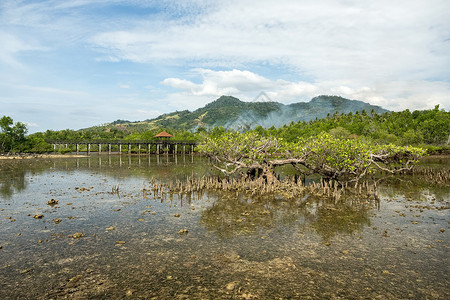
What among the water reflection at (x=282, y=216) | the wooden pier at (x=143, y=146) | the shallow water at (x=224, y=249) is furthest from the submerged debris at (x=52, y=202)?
the wooden pier at (x=143, y=146)

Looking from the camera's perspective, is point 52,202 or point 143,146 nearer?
point 52,202

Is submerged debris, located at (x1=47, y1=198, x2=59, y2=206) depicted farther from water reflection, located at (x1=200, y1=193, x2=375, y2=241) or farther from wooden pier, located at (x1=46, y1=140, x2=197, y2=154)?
wooden pier, located at (x1=46, y1=140, x2=197, y2=154)

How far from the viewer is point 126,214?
1892 centimetres

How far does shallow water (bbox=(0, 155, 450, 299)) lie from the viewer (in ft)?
31.7

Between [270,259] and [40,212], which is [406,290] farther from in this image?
[40,212]

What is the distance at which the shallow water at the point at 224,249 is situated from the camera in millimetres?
9664

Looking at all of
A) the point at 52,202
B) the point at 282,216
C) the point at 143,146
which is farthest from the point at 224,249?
the point at 143,146

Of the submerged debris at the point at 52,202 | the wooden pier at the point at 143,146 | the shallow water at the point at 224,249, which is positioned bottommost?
the shallow water at the point at 224,249

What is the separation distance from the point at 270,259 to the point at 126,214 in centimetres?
1142

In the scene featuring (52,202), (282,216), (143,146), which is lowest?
(282,216)

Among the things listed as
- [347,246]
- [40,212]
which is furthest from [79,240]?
[347,246]

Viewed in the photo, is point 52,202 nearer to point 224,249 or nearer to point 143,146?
point 224,249

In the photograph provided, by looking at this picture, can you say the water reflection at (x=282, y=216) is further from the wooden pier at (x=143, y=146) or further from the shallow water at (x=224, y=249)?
the wooden pier at (x=143, y=146)

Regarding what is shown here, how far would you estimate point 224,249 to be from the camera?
42.8ft
